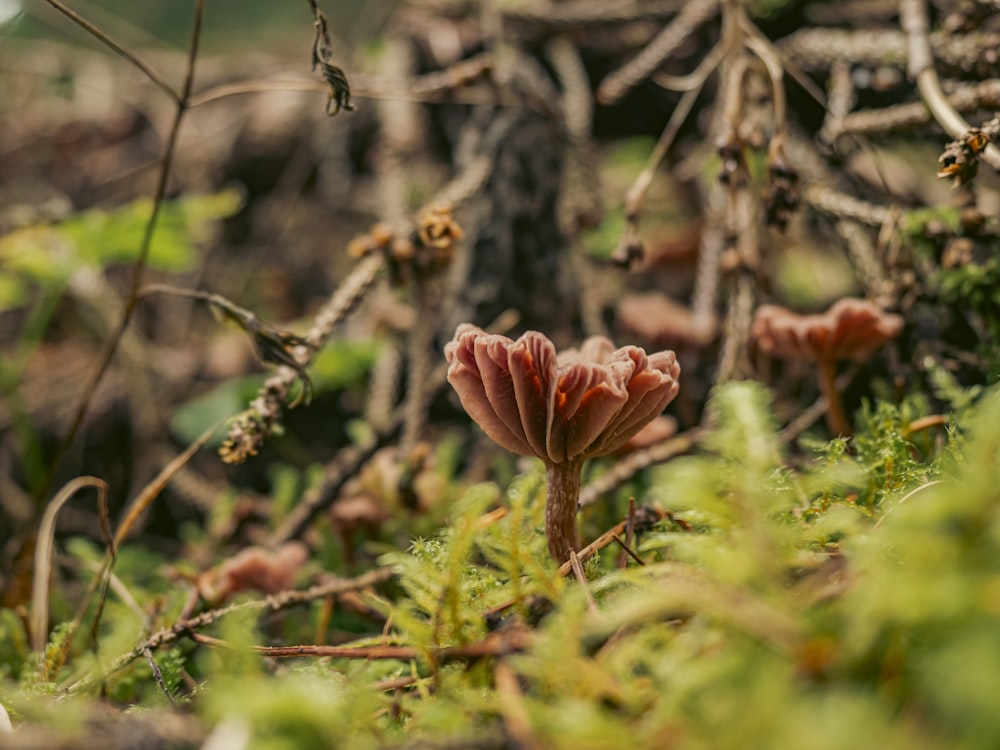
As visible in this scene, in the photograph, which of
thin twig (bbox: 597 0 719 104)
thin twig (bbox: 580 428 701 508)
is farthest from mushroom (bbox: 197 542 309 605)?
thin twig (bbox: 597 0 719 104)

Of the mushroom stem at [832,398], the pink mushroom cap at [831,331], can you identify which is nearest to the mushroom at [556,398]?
the pink mushroom cap at [831,331]

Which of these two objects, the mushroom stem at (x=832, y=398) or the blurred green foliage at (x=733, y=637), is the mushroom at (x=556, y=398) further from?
the mushroom stem at (x=832, y=398)

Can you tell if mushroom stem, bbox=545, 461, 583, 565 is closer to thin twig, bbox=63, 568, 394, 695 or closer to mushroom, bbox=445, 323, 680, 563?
mushroom, bbox=445, 323, 680, 563

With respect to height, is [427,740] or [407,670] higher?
[427,740]

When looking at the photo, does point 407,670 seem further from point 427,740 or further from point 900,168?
point 900,168

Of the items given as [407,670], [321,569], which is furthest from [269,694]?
[321,569]

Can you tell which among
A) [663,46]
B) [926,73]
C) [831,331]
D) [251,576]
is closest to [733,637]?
[831,331]

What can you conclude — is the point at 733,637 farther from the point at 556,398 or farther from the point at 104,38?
the point at 104,38
